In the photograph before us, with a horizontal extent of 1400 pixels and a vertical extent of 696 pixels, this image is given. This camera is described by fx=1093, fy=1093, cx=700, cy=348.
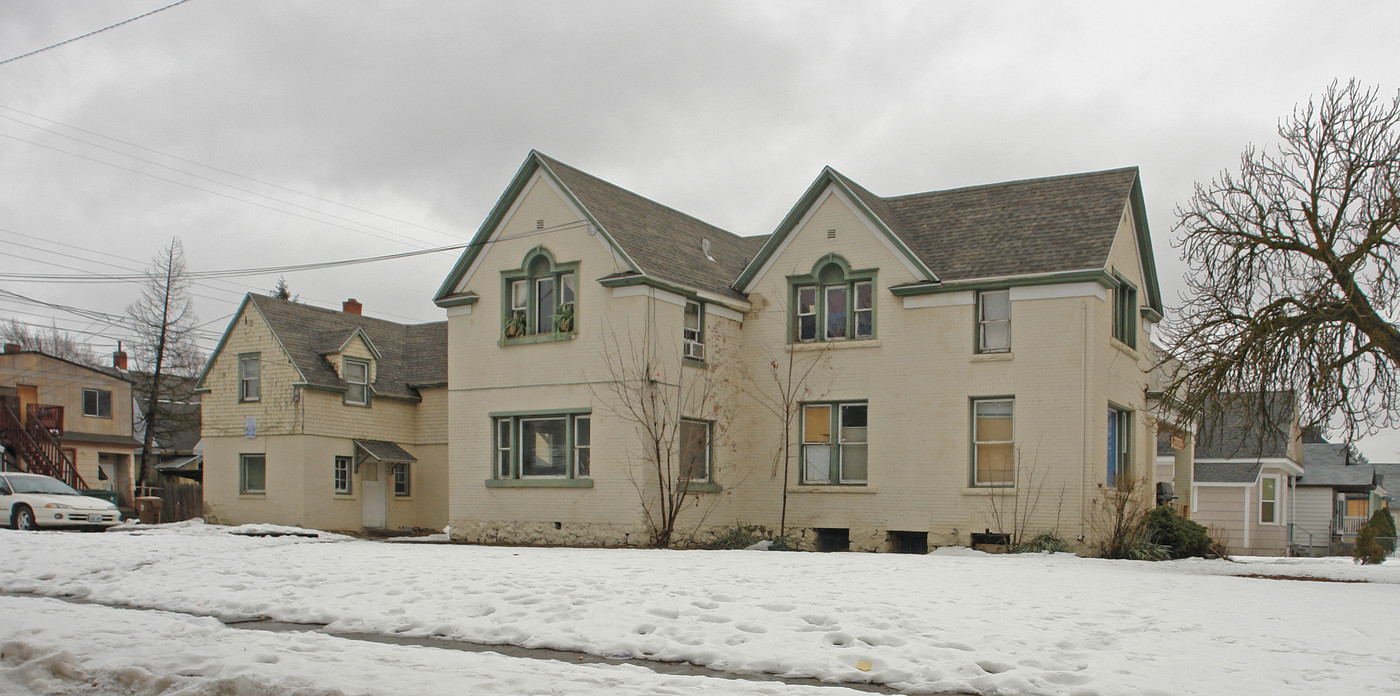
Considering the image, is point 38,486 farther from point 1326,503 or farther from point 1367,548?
point 1326,503

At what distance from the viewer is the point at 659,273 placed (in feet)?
77.3

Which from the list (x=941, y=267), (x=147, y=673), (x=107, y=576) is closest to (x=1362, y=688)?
(x=147, y=673)

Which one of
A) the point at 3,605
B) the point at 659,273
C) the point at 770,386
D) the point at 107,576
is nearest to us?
the point at 3,605

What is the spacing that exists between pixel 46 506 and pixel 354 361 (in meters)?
9.70

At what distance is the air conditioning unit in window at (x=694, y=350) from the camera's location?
24.4 metres

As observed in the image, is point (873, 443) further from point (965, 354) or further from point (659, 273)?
point (659, 273)

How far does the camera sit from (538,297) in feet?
82.4

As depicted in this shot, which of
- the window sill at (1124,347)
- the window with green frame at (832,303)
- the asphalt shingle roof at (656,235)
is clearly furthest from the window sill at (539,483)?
the window sill at (1124,347)

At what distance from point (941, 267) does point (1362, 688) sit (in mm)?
16431

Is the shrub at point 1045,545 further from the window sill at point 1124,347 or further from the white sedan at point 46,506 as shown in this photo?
the white sedan at point 46,506

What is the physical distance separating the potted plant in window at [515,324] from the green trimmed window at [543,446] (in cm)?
191

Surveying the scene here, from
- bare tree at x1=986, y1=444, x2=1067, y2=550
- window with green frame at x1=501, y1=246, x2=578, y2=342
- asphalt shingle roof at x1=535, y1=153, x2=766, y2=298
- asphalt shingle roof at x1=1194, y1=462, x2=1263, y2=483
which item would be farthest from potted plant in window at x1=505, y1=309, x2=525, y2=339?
asphalt shingle roof at x1=1194, y1=462, x2=1263, y2=483

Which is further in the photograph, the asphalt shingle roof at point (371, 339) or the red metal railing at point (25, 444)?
the red metal railing at point (25, 444)

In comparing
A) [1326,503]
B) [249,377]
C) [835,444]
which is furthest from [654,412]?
[1326,503]
